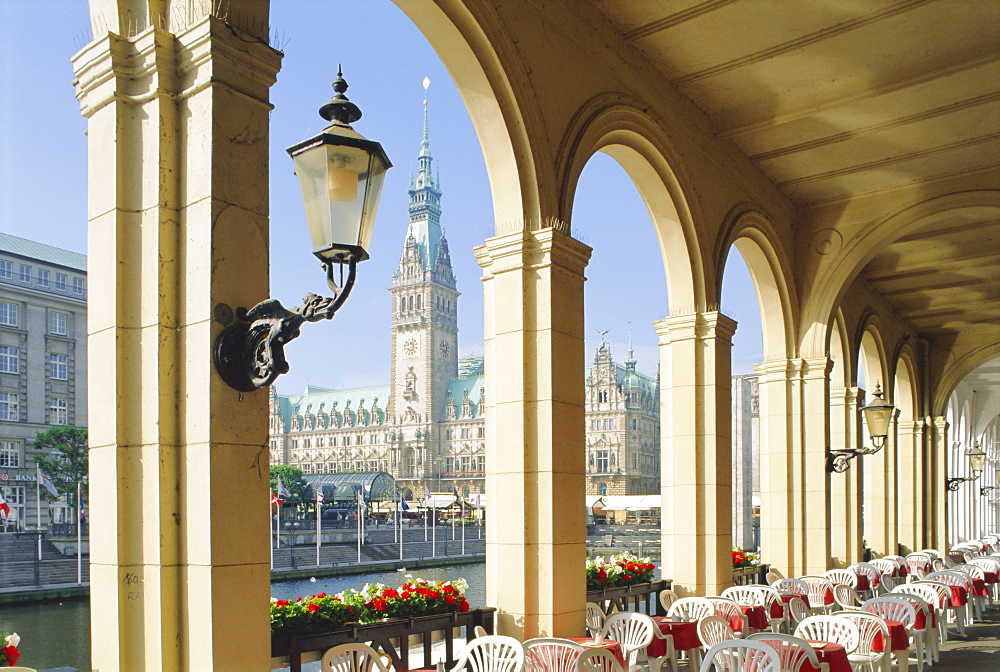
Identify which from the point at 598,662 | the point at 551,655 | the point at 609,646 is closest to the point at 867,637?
the point at 609,646

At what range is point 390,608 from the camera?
203 inches

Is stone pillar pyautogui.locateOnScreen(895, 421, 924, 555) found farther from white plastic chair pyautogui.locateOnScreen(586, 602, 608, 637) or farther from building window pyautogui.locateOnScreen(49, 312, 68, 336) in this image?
building window pyautogui.locateOnScreen(49, 312, 68, 336)

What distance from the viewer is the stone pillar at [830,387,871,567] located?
12.2m

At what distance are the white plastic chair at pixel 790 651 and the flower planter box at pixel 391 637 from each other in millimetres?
1698

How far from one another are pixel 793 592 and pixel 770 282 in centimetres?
360

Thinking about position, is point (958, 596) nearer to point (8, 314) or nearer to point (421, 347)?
point (8, 314)

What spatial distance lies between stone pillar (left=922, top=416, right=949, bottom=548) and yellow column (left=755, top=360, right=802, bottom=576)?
9.17 metres

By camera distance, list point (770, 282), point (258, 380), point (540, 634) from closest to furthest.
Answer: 1. point (258, 380)
2. point (540, 634)
3. point (770, 282)

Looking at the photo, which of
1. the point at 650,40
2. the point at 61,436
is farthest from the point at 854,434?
the point at 61,436

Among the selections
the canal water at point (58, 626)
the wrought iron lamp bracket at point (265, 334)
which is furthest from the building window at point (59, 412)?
the wrought iron lamp bracket at point (265, 334)

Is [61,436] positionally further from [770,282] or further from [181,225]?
[181,225]

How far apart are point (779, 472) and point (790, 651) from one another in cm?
597

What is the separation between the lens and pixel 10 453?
→ 4306cm

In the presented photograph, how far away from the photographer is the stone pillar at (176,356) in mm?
3283
